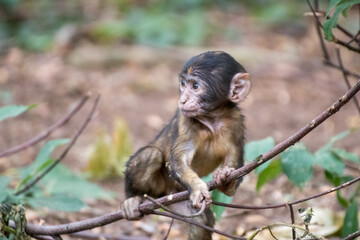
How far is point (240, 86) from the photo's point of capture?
4320mm

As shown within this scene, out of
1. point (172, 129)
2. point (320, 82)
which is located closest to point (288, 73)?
point (320, 82)

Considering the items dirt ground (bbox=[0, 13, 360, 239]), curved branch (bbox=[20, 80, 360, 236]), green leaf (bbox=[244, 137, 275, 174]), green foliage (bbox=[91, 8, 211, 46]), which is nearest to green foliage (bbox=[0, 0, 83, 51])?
dirt ground (bbox=[0, 13, 360, 239])

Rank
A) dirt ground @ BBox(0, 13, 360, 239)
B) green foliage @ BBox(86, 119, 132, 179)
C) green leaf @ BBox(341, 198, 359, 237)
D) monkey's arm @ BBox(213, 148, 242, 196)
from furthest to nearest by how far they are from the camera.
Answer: dirt ground @ BBox(0, 13, 360, 239), green foliage @ BBox(86, 119, 132, 179), green leaf @ BBox(341, 198, 359, 237), monkey's arm @ BBox(213, 148, 242, 196)

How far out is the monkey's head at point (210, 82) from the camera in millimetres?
4215

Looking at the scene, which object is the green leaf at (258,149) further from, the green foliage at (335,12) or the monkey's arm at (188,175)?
the green foliage at (335,12)

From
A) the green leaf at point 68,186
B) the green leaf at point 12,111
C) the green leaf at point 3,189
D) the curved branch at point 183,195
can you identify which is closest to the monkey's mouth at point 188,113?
the curved branch at point 183,195

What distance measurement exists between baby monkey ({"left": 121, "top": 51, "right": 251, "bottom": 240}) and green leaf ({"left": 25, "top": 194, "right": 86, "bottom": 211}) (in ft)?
1.88

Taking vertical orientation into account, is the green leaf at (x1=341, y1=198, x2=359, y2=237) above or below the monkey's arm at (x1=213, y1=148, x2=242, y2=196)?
below

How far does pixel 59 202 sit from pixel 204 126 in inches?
57.9

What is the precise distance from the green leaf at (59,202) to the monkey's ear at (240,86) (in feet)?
5.14

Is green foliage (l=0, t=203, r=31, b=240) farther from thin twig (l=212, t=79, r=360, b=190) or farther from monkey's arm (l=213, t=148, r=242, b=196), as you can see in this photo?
thin twig (l=212, t=79, r=360, b=190)

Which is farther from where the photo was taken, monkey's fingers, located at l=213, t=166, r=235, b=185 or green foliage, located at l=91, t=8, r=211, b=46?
green foliage, located at l=91, t=8, r=211, b=46

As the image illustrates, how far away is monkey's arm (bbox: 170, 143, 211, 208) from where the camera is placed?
3568 millimetres

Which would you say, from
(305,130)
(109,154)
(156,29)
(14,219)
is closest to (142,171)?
(14,219)
